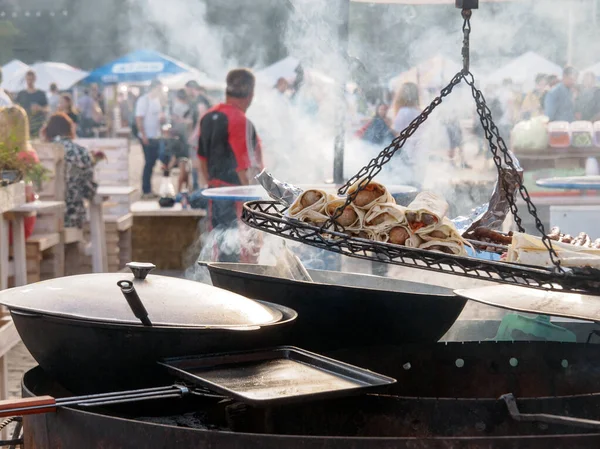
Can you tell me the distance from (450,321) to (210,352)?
873 mm

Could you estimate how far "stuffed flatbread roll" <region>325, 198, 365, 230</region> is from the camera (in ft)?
7.18

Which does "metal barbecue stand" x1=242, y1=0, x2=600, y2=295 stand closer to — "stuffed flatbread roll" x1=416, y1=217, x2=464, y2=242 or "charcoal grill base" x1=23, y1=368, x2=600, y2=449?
"stuffed flatbread roll" x1=416, y1=217, x2=464, y2=242

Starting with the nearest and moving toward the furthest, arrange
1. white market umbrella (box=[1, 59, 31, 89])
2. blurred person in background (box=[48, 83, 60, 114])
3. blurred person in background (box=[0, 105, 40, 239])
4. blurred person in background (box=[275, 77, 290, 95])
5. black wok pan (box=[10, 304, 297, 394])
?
black wok pan (box=[10, 304, 297, 394])
blurred person in background (box=[0, 105, 40, 239])
blurred person in background (box=[275, 77, 290, 95])
white market umbrella (box=[1, 59, 31, 89])
blurred person in background (box=[48, 83, 60, 114])

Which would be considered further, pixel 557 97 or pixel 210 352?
pixel 557 97

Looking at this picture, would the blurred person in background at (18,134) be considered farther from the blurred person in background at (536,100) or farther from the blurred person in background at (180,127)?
the blurred person in background at (180,127)

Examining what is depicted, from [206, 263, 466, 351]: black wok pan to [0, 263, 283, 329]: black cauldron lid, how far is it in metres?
0.24

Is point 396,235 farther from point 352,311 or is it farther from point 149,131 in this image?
point 149,131

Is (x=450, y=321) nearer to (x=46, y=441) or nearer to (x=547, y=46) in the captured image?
(x=46, y=441)

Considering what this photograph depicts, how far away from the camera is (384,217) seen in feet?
7.20

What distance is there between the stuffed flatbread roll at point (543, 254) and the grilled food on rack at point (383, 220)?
0.13 m

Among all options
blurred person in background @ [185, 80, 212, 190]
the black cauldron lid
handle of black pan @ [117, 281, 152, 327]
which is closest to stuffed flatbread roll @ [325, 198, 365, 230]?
the black cauldron lid

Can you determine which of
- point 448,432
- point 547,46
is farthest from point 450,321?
point 547,46

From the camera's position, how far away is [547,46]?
1138 centimetres

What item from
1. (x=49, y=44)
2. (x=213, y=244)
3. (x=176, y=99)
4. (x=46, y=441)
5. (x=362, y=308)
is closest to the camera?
(x=46, y=441)
